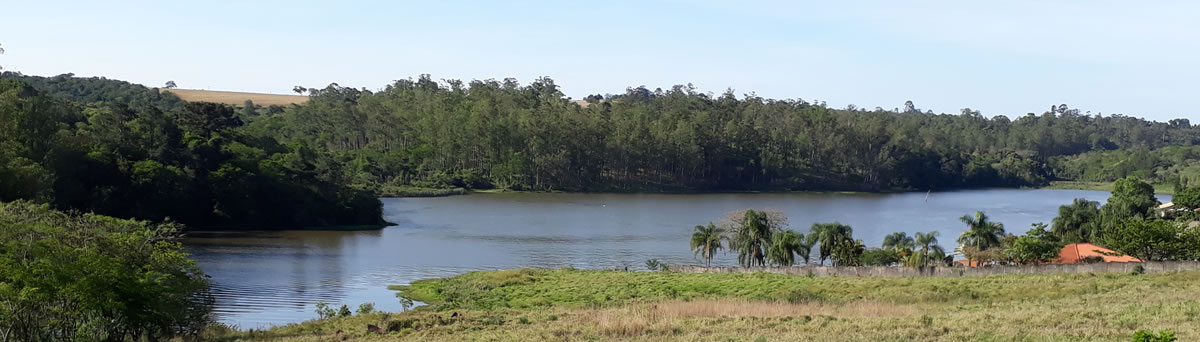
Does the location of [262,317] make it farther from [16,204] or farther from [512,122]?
[512,122]

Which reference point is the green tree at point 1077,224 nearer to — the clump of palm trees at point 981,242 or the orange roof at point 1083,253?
the orange roof at point 1083,253

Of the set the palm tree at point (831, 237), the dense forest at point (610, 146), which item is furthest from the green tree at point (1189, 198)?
the dense forest at point (610, 146)

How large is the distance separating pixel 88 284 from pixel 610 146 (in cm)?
11911

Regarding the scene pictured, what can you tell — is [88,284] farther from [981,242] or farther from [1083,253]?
[1083,253]

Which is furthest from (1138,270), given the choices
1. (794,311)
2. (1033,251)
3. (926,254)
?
(794,311)

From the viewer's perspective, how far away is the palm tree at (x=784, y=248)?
5497 centimetres

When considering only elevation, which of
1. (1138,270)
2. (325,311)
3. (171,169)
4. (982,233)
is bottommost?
(325,311)

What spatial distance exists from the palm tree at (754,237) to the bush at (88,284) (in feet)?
99.9

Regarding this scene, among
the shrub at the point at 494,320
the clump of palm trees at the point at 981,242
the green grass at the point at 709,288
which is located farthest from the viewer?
the clump of palm trees at the point at 981,242

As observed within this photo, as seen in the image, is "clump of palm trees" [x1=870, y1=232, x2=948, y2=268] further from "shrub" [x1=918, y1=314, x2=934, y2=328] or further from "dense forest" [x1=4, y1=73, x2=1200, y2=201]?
"dense forest" [x1=4, y1=73, x2=1200, y2=201]

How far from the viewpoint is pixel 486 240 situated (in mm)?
73312

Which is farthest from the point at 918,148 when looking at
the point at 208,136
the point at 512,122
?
the point at 208,136

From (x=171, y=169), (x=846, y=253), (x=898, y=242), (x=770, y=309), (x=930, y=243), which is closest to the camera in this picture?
(x=770, y=309)

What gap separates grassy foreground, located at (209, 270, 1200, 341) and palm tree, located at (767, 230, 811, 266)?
9051mm
